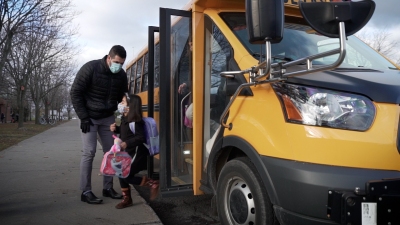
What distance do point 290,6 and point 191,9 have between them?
103 cm

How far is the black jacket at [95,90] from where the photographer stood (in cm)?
450

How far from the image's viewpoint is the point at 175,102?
4191 mm

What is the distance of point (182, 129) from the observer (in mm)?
4180

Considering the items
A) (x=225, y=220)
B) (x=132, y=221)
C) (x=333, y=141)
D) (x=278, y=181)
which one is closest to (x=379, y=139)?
(x=333, y=141)

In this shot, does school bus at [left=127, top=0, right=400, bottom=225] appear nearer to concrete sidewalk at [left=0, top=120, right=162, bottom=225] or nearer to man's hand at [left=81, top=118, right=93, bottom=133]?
concrete sidewalk at [left=0, top=120, right=162, bottom=225]

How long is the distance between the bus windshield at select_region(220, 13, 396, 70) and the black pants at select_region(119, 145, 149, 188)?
2073 millimetres

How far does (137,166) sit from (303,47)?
8.23 feet

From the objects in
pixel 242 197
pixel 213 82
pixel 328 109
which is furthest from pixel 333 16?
pixel 213 82

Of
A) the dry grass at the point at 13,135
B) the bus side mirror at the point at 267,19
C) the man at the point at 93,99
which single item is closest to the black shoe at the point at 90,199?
the man at the point at 93,99

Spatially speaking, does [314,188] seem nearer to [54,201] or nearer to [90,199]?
[90,199]

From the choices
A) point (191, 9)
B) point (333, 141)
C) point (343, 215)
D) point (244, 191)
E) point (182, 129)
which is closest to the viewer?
point (343, 215)

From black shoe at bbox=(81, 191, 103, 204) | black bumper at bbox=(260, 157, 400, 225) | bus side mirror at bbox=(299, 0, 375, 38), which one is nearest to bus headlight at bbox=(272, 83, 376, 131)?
black bumper at bbox=(260, 157, 400, 225)

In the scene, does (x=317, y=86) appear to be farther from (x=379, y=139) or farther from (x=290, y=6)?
(x=290, y=6)

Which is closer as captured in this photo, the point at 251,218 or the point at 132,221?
the point at 251,218
